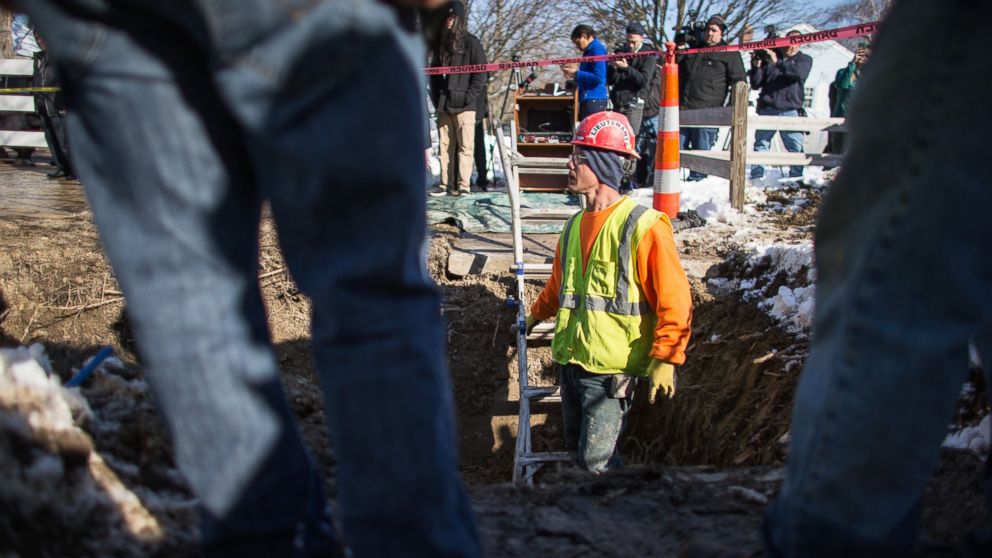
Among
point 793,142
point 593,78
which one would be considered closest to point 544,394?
point 593,78

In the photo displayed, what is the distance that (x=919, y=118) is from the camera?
1.02m

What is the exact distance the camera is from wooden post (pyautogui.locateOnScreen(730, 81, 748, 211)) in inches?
263

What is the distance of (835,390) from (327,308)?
2.53 feet

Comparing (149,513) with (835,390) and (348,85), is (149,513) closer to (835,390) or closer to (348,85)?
(348,85)

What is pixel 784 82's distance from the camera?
8.77 meters

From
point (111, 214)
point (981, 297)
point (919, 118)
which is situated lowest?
point (981, 297)

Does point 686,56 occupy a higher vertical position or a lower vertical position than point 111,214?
higher

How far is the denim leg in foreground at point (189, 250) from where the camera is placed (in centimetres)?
107

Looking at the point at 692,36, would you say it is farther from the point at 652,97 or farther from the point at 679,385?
the point at 679,385

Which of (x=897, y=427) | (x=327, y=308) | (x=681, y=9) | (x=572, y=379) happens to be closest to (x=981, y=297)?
(x=897, y=427)

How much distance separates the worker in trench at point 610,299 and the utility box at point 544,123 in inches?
207

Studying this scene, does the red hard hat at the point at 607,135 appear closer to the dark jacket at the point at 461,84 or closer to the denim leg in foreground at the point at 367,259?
the denim leg in foreground at the point at 367,259

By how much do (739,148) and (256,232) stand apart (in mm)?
6184

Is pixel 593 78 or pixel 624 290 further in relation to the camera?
pixel 593 78
